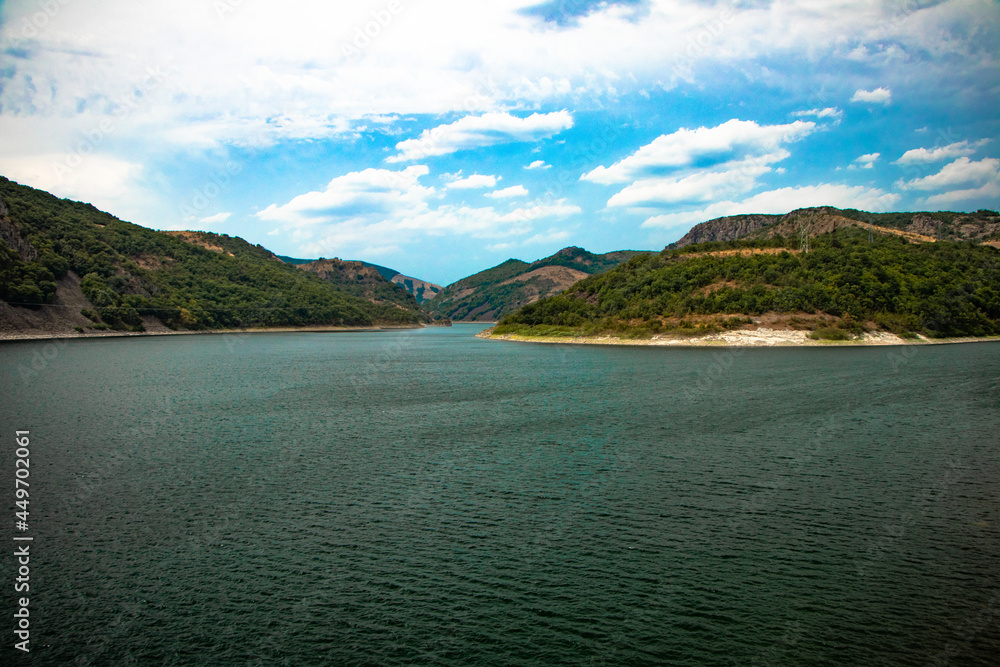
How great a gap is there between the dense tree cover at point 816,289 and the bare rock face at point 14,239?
104851 mm

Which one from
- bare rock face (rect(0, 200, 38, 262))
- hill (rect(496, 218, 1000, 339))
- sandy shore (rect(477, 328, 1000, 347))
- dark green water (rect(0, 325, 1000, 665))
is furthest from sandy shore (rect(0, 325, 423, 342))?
sandy shore (rect(477, 328, 1000, 347))

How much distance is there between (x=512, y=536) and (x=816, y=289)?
99314mm

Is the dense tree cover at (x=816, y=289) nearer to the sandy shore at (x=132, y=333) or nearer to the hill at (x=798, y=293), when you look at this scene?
the hill at (x=798, y=293)

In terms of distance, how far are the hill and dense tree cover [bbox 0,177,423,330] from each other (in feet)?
292

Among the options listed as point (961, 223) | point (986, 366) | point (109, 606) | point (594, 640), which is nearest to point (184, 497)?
point (109, 606)

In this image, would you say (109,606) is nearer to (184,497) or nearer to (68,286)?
(184,497)

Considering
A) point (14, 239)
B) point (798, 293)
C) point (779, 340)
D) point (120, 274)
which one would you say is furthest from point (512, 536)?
point (120, 274)

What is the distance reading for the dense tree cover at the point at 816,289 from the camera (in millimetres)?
95062

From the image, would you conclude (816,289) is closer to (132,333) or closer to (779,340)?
(779,340)

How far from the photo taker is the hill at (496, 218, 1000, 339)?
94062mm

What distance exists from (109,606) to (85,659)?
186cm

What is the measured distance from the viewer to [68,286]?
123438 mm

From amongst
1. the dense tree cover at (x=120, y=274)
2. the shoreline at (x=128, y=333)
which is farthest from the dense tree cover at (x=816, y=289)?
the dense tree cover at (x=120, y=274)

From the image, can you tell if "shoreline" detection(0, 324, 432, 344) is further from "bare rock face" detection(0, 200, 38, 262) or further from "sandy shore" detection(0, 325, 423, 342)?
"bare rock face" detection(0, 200, 38, 262)
